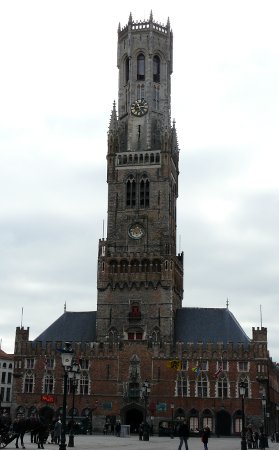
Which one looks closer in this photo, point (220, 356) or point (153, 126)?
point (220, 356)

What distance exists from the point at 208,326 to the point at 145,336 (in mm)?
9004

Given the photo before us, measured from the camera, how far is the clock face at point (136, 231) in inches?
3590

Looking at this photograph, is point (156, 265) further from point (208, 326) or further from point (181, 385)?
point (181, 385)

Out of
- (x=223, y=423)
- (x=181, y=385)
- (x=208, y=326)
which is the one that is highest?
(x=208, y=326)

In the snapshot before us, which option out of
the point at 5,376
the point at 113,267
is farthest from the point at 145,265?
the point at 5,376

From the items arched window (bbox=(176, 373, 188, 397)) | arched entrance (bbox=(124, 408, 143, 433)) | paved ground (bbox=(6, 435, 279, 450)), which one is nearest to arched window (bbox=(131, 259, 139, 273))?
arched window (bbox=(176, 373, 188, 397))

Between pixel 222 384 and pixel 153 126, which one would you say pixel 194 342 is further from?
pixel 153 126

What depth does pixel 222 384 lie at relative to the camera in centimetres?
8356

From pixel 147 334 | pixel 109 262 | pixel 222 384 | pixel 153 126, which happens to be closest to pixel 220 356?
pixel 222 384

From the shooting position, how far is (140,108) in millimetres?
97875

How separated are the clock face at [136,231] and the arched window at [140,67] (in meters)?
24.1

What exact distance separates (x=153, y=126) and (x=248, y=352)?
119 feet

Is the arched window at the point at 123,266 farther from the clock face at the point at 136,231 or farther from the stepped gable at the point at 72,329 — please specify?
the stepped gable at the point at 72,329

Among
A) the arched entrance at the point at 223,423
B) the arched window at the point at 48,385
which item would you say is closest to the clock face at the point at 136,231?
the arched window at the point at 48,385
